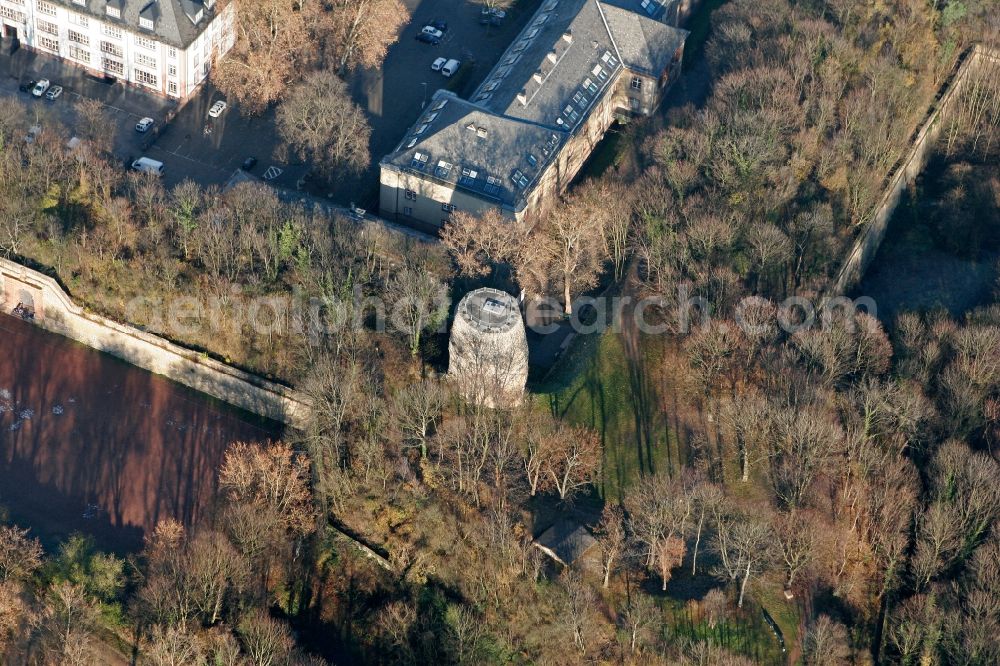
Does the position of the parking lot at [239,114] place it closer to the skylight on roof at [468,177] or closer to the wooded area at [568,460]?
the wooded area at [568,460]

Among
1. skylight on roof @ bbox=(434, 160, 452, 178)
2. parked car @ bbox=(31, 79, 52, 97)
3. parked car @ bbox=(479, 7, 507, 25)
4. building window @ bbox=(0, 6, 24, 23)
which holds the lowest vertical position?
parked car @ bbox=(31, 79, 52, 97)

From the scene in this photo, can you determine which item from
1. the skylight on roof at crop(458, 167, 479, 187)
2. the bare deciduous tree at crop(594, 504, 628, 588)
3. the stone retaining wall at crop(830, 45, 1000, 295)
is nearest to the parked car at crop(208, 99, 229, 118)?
the skylight on roof at crop(458, 167, 479, 187)

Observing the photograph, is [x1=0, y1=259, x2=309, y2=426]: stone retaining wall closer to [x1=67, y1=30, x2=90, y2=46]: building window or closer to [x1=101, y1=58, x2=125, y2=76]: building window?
[x1=101, y1=58, x2=125, y2=76]: building window

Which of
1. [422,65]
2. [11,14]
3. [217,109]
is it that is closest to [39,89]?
[11,14]

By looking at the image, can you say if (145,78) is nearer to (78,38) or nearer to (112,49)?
(112,49)

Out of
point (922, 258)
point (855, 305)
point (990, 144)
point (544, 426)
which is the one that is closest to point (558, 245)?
point (544, 426)

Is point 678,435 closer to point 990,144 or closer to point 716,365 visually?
point 716,365
